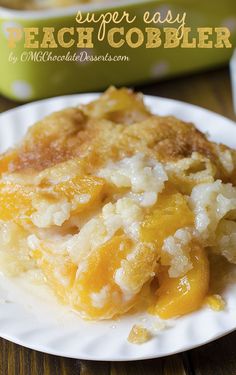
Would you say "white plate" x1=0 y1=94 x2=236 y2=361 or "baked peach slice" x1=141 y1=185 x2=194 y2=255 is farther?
"baked peach slice" x1=141 y1=185 x2=194 y2=255

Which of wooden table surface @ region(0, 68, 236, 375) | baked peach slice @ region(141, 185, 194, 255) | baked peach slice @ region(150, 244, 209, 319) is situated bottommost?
wooden table surface @ region(0, 68, 236, 375)

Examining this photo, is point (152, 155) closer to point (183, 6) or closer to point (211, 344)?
point (211, 344)

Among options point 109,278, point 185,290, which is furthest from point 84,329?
point 185,290

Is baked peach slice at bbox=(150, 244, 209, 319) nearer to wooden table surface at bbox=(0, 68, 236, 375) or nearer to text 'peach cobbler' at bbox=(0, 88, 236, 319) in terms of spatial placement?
text 'peach cobbler' at bbox=(0, 88, 236, 319)

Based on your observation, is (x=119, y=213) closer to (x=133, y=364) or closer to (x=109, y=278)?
(x=109, y=278)

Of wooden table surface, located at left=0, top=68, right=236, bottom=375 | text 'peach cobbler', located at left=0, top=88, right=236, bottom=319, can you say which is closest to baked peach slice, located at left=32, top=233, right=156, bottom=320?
text 'peach cobbler', located at left=0, top=88, right=236, bottom=319

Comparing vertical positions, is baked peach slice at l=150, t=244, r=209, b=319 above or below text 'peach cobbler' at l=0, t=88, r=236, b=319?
below

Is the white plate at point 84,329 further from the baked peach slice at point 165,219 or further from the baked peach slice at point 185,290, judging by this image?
the baked peach slice at point 165,219

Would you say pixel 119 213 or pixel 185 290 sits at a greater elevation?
pixel 119 213

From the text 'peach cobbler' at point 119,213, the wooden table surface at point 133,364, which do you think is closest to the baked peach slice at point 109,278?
the text 'peach cobbler' at point 119,213
